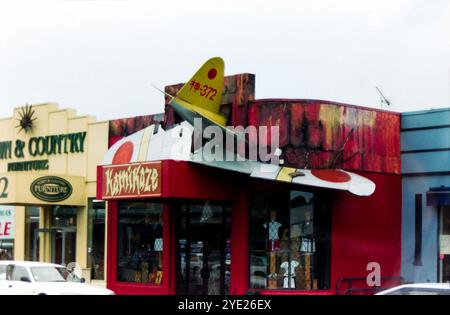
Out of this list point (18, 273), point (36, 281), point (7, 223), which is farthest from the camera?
point (7, 223)

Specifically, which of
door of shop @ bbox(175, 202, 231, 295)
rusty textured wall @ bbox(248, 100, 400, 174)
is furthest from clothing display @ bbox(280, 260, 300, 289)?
rusty textured wall @ bbox(248, 100, 400, 174)

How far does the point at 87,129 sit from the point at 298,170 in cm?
995

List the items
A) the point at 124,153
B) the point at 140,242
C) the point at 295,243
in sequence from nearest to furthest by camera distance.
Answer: the point at 295,243 < the point at 124,153 < the point at 140,242

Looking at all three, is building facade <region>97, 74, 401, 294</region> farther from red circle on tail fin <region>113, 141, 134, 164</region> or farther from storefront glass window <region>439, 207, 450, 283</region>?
storefront glass window <region>439, 207, 450, 283</region>

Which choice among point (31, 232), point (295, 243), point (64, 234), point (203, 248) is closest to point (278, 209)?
point (295, 243)

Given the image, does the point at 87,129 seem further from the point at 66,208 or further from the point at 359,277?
the point at 359,277

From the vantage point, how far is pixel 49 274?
17.6 meters

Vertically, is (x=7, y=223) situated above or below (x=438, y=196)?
below

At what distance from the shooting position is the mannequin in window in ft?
68.3

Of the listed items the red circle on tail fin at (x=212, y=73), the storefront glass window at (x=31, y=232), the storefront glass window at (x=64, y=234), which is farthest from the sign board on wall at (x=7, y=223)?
the red circle on tail fin at (x=212, y=73)

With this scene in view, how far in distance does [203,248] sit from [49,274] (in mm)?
5921

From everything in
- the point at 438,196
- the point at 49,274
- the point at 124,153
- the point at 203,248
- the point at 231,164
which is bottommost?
the point at 49,274

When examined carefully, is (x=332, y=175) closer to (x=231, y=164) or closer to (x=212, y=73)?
(x=231, y=164)
